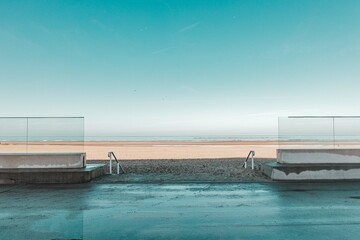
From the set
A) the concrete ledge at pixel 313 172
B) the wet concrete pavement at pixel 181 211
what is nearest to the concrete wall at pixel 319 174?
the concrete ledge at pixel 313 172

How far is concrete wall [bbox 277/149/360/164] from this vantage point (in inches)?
527

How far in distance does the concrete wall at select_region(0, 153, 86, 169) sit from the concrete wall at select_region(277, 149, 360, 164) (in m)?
8.71

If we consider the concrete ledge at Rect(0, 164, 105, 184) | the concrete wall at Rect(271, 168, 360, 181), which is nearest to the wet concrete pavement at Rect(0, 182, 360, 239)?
the concrete ledge at Rect(0, 164, 105, 184)

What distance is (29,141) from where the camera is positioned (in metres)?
13.8

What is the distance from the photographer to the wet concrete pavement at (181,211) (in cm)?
617

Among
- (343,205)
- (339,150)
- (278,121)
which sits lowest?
(343,205)

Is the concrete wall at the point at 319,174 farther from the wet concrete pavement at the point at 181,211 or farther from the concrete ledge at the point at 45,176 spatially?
the concrete ledge at the point at 45,176

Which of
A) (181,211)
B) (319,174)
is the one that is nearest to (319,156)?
(319,174)

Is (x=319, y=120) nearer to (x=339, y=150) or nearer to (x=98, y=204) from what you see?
(x=339, y=150)

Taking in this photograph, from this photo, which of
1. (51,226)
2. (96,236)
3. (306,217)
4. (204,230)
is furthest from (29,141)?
(306,217)

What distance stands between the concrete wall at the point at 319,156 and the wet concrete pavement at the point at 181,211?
1.82 m

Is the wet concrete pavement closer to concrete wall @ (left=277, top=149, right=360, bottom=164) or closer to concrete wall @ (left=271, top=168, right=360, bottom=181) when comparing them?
concrete wall @ (left=271, top=168, right=360, bottom=181)

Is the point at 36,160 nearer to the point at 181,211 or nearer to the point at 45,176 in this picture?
the point at 45,176

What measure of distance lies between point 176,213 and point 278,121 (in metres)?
8.29
